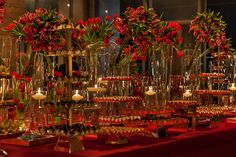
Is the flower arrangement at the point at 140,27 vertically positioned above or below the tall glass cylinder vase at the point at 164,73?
above

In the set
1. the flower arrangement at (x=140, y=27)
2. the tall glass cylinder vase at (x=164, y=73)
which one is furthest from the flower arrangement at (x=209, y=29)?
the tall glass cylinder vase at (x=164, y=73)

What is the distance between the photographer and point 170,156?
9.46ft

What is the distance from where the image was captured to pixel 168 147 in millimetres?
2861

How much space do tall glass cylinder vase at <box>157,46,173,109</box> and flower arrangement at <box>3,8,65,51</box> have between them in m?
0.73

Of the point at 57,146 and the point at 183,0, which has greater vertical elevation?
the point at 183,0

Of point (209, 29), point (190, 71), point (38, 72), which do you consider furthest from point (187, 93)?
point (38, 72)

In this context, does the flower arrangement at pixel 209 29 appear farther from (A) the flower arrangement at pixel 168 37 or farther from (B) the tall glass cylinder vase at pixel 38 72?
(B) the tall glass cylinder vase at pixel 38 72

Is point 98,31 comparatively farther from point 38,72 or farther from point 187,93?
point 38,72

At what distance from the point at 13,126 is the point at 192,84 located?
1.46 metres

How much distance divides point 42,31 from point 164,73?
877 millimetres

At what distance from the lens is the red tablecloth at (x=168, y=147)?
2.48 meters

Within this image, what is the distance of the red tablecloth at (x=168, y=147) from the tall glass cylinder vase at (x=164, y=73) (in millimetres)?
281

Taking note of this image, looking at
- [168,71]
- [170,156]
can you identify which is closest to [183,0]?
[168,71]

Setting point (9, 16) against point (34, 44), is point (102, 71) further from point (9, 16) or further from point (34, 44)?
point (9, 16)
